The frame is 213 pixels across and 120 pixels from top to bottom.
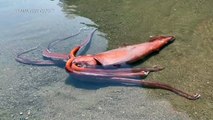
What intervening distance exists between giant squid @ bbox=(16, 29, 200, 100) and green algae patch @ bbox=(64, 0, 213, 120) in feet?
0.43

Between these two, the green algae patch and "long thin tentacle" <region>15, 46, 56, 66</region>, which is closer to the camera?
the green algae patch

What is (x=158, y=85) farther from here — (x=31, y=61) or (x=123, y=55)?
(x=31, y=61)

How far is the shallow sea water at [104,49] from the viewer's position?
494cm

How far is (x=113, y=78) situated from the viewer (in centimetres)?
546

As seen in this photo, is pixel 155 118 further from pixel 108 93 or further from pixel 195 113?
pixel 108 93

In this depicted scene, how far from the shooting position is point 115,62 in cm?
580

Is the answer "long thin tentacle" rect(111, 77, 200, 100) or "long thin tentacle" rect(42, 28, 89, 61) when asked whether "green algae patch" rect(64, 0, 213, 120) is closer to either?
"long thin tentacle" rect(111, 77, 200, 100)

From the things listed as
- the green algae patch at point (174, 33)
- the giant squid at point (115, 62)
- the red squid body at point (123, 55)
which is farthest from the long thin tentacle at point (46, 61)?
the green algae patch at point (174, 33)

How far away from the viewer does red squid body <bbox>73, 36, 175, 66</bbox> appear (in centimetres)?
581

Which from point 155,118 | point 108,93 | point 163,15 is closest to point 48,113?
point 108,93

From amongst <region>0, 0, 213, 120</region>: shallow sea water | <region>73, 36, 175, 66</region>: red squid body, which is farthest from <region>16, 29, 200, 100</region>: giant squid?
<region>0, 0, 213, 120</region>: shallow sea water

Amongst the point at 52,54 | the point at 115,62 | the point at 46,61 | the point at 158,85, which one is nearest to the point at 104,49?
the point at 115,62

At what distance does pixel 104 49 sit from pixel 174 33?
60.1 inches

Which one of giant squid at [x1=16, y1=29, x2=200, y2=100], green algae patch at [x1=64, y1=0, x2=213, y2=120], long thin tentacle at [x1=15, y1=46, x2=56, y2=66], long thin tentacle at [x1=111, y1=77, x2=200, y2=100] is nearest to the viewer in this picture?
long thin tentacle at [x1=111, y1=77, x2=200, y2=100]
